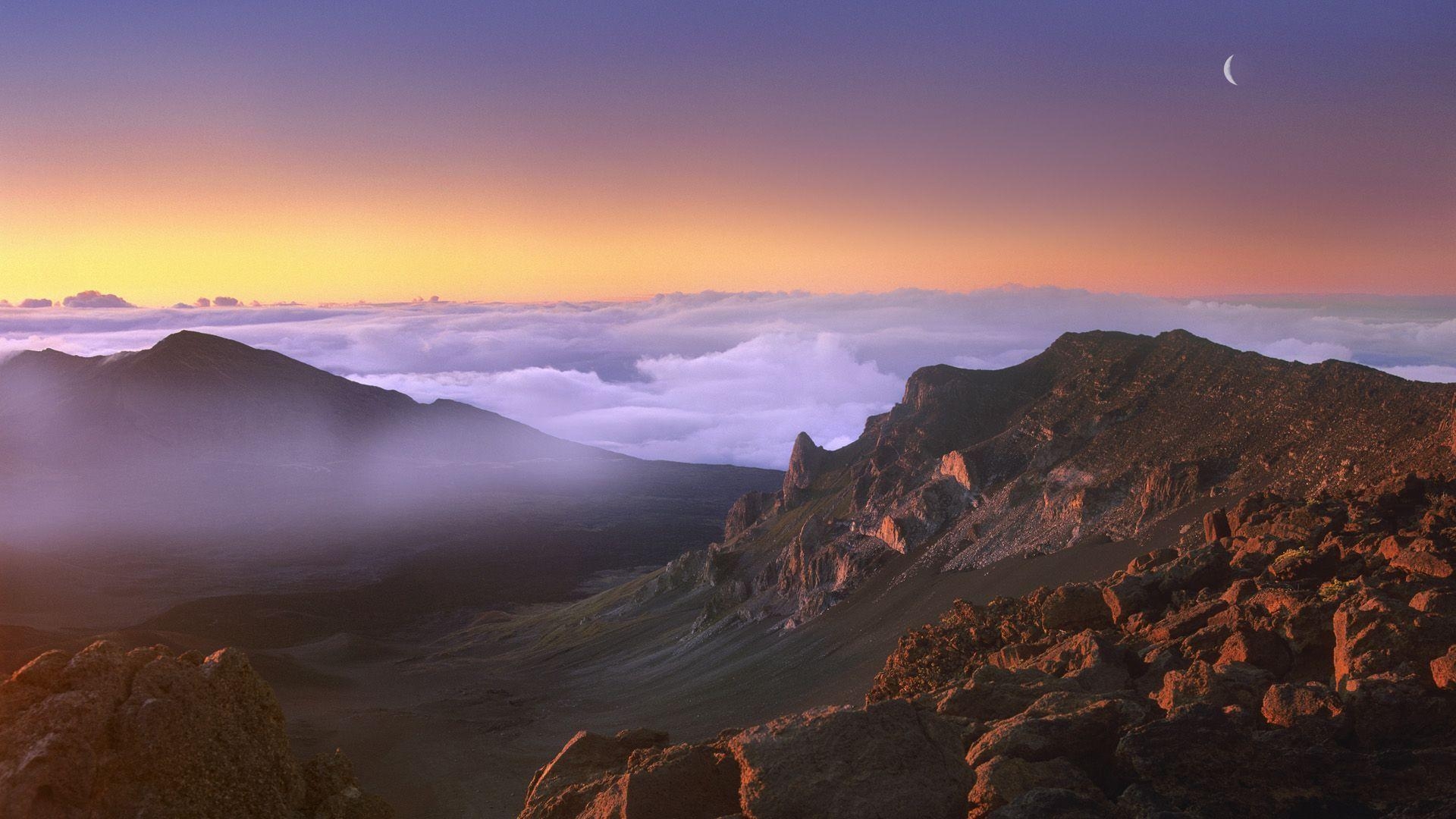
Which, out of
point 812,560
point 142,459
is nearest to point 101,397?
point 142,459

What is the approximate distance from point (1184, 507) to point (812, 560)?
26.4 m

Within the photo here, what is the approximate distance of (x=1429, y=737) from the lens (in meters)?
8.86

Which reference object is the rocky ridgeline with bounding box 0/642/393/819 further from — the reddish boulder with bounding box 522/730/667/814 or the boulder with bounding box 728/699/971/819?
the boulder with bounding box 728/699/971/819

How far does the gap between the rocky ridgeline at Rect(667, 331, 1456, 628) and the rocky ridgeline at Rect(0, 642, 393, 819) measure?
28.1m

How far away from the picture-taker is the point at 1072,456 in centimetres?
4784

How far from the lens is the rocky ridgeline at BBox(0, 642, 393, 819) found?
10.6 metres

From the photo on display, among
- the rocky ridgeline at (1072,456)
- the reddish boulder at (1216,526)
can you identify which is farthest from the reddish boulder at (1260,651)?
the rocky ridgeline at (1072,456)

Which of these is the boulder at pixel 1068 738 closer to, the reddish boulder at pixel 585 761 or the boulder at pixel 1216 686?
the boulder at pixel 1216 686

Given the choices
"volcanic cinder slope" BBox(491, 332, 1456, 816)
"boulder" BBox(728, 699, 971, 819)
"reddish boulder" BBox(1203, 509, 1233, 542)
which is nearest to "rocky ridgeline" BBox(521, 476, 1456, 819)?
"boulder" BBox(728, 699, 971, 819)

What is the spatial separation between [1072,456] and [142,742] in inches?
1754

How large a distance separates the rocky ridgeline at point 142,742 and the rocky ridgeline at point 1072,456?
28088mm

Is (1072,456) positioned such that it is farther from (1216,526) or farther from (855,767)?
(855,767)

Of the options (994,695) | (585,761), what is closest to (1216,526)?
(994,695)

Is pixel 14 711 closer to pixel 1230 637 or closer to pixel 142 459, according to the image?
pixel 1230 637
